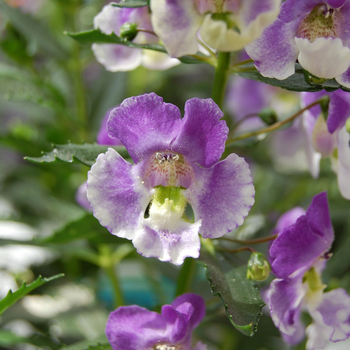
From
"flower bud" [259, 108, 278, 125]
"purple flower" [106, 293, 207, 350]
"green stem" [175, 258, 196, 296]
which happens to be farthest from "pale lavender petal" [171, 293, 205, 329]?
"flower bud" [259, 108, 278, 125]

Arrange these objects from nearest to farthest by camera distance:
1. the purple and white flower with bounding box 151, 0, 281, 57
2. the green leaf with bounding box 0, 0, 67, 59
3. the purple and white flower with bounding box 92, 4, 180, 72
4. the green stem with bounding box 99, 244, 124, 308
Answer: the purple and white flower with bounding box 151, 0, 281, 57, the purple and white flower with bounding box 92, 4, 180, 72, the green stem with bounding box 99, 244, 124, 308, the green leaf with bounding box 0, 0, 67, 59

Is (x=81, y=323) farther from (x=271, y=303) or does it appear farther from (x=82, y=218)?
(x=271, y=303)

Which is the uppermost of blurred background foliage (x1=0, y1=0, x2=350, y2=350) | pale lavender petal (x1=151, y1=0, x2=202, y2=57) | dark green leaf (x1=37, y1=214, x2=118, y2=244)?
pale lavender petal (x1=151, y1=0, x2=202, y2=57)

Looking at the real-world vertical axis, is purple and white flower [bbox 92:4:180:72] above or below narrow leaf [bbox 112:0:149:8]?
below

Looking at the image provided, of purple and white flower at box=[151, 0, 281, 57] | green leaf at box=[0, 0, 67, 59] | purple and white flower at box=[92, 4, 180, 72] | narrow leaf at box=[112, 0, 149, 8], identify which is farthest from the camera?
green leaf at box=[0, 0, 67, 59]

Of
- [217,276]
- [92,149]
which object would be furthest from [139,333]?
[92,149]

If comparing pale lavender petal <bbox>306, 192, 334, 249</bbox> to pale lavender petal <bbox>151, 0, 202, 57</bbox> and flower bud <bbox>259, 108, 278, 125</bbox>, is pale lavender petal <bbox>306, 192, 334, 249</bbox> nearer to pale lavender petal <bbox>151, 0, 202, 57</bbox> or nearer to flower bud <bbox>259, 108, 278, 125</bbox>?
flower bud <bbox>259, 108, 278, 125</bbox>

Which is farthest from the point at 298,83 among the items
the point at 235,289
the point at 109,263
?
the point at 109,263
